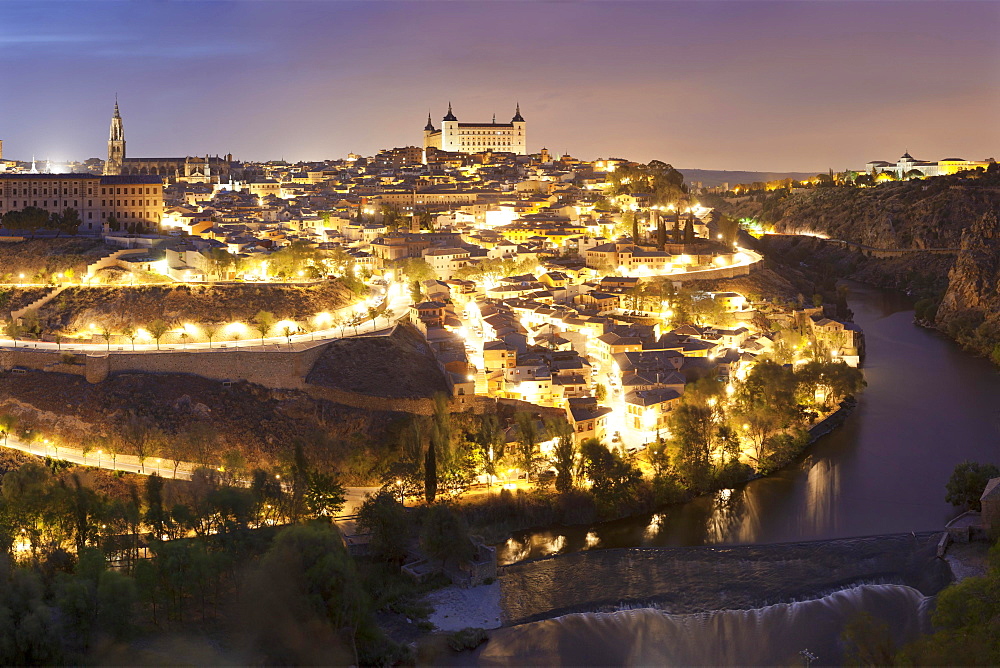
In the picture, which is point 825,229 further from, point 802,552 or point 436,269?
point 802,552

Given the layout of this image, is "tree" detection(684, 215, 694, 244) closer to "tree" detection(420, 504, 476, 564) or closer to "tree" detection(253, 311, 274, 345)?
"tree" detection(253, 311, 274, 345)

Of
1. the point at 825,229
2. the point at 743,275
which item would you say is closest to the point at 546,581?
the point at 743,275

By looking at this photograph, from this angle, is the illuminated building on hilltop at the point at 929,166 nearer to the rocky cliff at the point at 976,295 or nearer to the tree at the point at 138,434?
the rocky cliff at the point at 976,295

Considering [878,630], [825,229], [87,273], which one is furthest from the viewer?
[825,229]

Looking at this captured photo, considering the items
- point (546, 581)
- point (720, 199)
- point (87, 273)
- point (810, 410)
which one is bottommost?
point (546, 581)

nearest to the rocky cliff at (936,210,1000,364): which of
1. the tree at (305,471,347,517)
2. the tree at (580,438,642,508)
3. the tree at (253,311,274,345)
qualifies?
the tree at (580,438,642,508)

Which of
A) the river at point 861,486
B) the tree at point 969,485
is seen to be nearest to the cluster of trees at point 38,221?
the river at point 861,486
